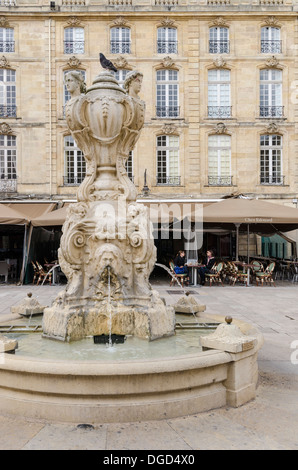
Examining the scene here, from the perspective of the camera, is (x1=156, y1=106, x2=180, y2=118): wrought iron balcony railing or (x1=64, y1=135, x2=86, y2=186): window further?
(x1=156, y1=106, x2=180, y2=118): wrought iron balcony railing

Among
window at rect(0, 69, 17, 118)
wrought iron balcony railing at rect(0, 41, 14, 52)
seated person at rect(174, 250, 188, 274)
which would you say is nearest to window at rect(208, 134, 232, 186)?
Result: seated person at rect(174, 250, 188, 274)

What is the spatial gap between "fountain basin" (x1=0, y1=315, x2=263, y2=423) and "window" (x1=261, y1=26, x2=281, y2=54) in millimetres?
20792

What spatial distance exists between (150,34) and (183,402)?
20444 millimetres

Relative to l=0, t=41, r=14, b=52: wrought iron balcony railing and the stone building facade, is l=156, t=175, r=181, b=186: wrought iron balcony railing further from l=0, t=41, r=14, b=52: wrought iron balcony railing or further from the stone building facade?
l=0, t=41, r=14, b=52: wrought iron balcony railing

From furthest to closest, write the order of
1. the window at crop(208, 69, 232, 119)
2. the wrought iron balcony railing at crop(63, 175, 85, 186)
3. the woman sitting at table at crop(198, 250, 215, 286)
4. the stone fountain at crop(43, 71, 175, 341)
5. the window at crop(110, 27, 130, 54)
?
the window at crop(208, 69, 232, 119) → the window at crop(110, 27, 130, 54) → the wrought iron balcony railing at crop(63, 175, 85, 186) → the woman sitting at table at crop(198, 250, 215, 286) → the stone fountain at crop(43, 71, 175, 341)

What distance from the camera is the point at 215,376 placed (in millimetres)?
3732

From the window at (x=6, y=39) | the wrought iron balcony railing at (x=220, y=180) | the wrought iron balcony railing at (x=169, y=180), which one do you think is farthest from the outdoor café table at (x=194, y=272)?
the window at (x=6, y=39)

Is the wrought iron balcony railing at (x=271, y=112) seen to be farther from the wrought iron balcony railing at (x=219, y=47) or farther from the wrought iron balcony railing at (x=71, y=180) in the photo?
the wrought iron balcony railing at (x=71, y=180)

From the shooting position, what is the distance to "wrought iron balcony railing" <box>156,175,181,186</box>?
20.7m

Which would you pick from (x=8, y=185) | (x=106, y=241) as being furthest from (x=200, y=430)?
(x=8, y=185)

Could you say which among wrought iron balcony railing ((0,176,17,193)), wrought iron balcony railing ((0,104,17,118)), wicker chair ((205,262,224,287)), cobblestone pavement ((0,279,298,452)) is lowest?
cobblestone pavement ((0,279,298,452))

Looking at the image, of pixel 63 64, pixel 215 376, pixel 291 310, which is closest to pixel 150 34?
pixel 63 64

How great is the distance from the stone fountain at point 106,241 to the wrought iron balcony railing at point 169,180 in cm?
1502

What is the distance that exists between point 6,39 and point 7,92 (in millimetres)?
2555
